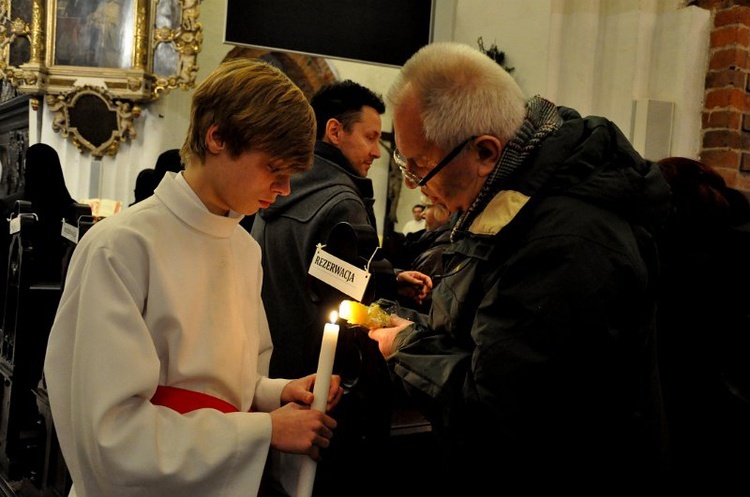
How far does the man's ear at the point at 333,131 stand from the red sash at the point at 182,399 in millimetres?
1583

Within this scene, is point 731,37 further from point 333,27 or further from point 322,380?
point 322,380

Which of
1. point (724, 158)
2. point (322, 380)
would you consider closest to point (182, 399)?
point (322, 380)

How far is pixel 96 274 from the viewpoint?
1.36 m

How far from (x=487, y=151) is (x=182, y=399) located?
0.77 metres

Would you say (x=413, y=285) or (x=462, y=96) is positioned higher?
(x=462, y=96)

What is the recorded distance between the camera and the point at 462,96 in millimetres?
1523

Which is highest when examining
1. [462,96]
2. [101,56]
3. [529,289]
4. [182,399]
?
[101,56]

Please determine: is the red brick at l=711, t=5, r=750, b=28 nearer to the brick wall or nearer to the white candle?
the brick wall

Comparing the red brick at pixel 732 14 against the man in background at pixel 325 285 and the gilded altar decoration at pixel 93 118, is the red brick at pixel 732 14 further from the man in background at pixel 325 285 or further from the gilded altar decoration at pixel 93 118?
the gilded altar decoration at pixel 93 118

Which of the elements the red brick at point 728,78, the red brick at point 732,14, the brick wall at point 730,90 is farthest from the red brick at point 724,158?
the red brick at point 732,14

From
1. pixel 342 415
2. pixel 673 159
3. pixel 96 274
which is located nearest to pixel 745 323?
pixel 673 159

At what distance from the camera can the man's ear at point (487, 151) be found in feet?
4.94

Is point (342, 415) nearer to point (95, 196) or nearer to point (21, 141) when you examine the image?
point (95, 196)

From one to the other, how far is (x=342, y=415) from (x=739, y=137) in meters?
2.88
